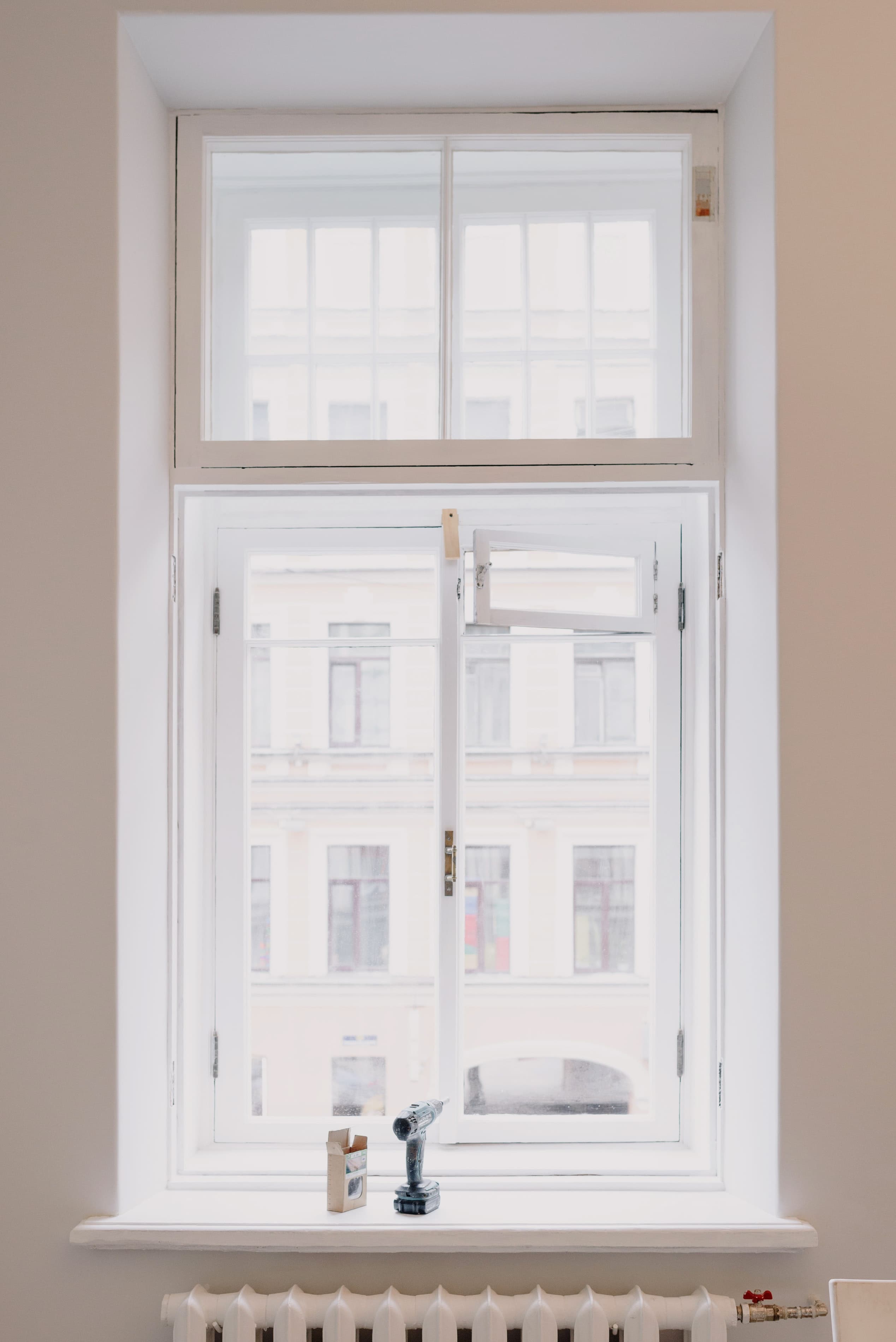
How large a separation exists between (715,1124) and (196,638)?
1429 mm

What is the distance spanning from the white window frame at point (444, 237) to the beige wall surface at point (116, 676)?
9.1 inches

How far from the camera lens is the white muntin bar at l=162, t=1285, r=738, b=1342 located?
1724mm

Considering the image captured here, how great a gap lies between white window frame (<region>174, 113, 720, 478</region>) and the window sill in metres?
1.38

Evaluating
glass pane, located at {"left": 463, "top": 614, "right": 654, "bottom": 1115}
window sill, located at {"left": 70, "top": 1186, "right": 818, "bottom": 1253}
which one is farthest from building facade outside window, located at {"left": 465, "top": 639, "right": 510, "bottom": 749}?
window sill, located at {"left": 70, "top": 1186, "right": 818, "bottom": 1253}

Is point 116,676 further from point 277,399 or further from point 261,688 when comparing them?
point 277,399

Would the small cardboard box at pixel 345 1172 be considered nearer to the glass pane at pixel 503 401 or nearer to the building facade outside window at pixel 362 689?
the building facade outside window at pixel 362 689

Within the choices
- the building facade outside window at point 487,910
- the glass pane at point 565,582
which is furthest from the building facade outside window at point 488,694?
the building facade outside window at point 487,910

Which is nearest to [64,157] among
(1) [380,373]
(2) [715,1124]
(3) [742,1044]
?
(1) [380,373]

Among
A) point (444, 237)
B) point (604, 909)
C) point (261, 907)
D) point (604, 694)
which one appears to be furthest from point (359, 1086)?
point (444, 237)

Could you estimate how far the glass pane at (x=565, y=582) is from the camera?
2.19 metres

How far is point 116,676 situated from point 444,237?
1.09m

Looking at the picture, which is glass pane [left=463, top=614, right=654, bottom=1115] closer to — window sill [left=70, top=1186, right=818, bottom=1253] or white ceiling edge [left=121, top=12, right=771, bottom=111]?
window sill [left=70, top=1186, right=818, bottom=1253]

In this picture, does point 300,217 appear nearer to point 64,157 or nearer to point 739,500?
point 64,157

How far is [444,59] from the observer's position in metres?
1.93
